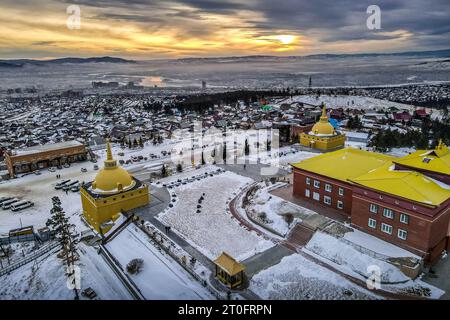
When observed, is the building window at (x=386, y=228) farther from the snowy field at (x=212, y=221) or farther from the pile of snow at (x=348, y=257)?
the snowy field at (x=212, y=221)

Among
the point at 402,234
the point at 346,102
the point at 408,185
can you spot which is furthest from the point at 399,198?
the point at 346,102

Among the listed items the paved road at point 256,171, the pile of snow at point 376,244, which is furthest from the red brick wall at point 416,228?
the paved road at point 256,171

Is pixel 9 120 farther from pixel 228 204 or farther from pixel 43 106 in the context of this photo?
pixel 228 204

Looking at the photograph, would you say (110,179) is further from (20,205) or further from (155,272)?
(20,205)
